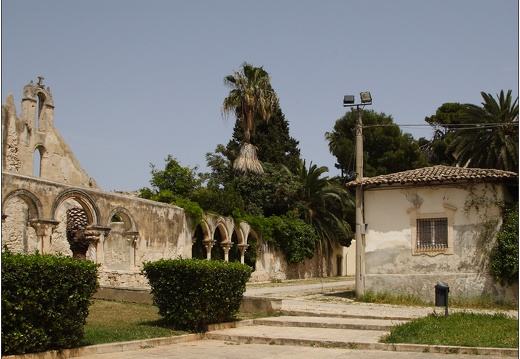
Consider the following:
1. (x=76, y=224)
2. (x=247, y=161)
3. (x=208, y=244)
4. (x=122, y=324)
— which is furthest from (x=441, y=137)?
(x=122, y=324)

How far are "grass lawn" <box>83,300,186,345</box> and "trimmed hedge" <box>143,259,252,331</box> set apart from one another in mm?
339

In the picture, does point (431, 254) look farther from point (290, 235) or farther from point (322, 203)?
point (322, 203)

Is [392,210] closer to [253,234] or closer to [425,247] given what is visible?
[425,247]

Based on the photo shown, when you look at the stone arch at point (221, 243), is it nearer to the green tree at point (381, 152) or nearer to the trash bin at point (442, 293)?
the green tree at point (381, 152)

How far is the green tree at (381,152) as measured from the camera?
166 ft

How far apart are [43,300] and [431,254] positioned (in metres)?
13.6

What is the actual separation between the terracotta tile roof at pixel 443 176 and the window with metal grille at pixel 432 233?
122 cm

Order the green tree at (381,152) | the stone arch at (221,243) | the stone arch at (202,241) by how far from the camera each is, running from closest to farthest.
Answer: the stone arch at (202,241)
the stone arch at (221,243)
the green tree at (381,152)

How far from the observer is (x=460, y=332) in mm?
11570

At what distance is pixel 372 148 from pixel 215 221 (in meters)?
22.6

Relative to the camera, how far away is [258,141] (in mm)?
46094

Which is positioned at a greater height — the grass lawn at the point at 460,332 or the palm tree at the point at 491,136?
the palm tree at the point at 491,136

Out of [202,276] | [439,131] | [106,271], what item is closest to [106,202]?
[106,271]

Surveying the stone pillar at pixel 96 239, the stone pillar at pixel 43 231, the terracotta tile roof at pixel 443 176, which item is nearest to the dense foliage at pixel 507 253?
the terracotta tile roof at pixel 443 176
